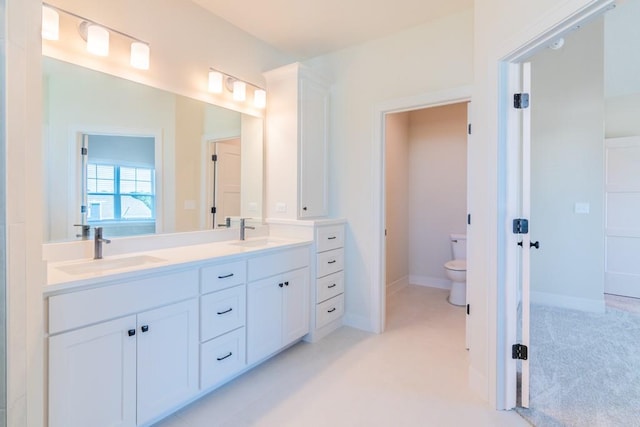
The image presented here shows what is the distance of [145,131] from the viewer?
2.18 m

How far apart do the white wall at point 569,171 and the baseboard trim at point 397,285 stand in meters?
1.51

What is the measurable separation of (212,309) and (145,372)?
44cm

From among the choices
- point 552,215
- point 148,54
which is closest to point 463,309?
point 552,215

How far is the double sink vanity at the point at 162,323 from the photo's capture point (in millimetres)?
1335

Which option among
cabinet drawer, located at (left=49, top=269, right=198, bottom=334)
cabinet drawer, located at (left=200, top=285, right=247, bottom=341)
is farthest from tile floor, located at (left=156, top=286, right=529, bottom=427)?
cabinet drawer, located at (left=49, top=269, right=198, bottom=334)

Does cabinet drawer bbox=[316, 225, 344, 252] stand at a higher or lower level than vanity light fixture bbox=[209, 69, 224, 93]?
lower

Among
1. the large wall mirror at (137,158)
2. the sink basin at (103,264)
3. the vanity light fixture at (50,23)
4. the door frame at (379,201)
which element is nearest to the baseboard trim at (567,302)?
the door frame at (379,201)

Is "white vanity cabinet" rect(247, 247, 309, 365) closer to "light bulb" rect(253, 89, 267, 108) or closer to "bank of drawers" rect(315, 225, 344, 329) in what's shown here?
"bank of drawers" rect(315, 225, 344, 329)

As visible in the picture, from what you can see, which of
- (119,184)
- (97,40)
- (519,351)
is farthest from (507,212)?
(97,40)

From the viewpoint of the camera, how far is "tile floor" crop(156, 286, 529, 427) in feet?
5.70

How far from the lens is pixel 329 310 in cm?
288

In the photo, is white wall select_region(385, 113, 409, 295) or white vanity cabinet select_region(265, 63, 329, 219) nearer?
white vanity cabinet select_region(265, 63, 329, 219)

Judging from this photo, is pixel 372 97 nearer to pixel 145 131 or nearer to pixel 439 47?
pixel 439 47

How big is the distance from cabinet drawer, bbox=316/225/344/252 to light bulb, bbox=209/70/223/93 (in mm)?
1383
